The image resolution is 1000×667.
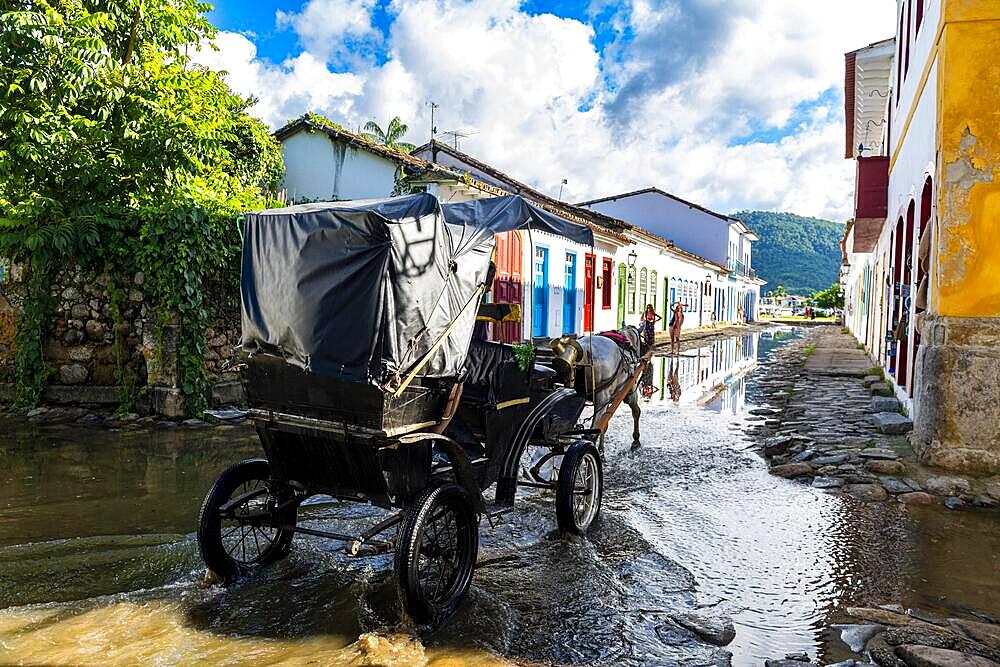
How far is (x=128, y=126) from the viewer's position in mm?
9109

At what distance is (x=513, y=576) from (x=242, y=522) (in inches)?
65.2

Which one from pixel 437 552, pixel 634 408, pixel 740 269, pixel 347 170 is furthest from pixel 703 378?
pixel 740 269

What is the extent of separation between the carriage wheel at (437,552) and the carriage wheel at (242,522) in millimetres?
944

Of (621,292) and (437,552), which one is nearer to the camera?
(437,552)

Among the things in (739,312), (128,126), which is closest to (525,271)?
(128,126)

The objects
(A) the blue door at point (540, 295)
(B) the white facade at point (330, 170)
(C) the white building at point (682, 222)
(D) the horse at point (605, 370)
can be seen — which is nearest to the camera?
(D) the horse at point (605, 370)

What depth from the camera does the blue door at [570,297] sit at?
1945 cm

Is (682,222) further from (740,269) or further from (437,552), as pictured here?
(437,552)

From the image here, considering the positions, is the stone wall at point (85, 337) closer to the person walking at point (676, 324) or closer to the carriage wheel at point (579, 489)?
the carriage wheel at point (579, 489)

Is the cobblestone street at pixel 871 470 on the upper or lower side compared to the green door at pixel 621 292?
lower

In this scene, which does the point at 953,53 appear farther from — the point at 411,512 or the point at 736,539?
the point at 411,512

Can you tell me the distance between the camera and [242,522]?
3.95m

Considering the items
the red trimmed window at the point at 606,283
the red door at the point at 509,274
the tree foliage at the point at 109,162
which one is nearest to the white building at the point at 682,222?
the red trimmed window at the point at 606,283

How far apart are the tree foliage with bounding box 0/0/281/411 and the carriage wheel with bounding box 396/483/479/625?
6.20 meters
